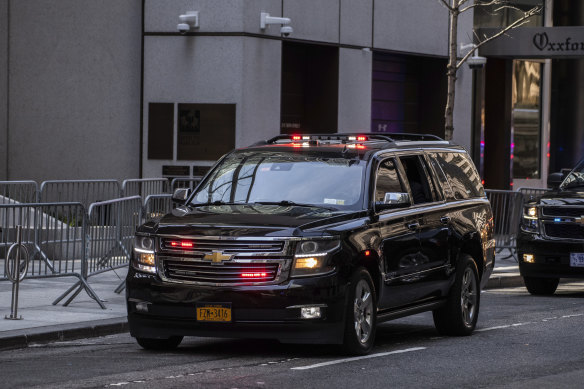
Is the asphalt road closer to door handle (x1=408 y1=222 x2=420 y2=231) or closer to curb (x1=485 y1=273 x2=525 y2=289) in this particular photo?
door handle (x1=408 y1=222 x2=420 y2=231)

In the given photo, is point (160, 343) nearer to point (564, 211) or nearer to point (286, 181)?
point (286, 181)

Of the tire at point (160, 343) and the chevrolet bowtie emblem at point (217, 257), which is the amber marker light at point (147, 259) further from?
the tire at point (160, 343)

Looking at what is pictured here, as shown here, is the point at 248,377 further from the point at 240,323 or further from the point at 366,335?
the point at 366,335

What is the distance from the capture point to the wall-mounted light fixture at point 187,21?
2538cm

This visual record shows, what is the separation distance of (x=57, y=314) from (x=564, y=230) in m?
7.44

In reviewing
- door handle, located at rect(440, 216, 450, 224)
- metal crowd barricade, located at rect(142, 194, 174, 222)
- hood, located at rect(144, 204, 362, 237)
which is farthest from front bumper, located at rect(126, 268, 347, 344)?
metal crowd barricade, located at rect(142, 194, 174, 222)

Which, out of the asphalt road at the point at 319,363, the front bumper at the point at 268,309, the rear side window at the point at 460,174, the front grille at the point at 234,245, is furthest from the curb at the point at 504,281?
the front grille at the point at 234,245

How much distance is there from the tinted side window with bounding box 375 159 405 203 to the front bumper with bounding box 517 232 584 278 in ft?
20.0

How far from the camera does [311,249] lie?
1062 centimetres

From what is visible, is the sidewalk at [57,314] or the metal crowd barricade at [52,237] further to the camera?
the metal crowd barricade at [52,237]

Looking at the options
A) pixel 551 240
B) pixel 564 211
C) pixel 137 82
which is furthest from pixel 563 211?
pixel 137 82

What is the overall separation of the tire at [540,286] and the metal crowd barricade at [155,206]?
17.1 feet

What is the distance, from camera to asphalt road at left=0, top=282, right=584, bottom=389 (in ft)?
31.8

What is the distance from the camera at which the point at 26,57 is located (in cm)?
2545
